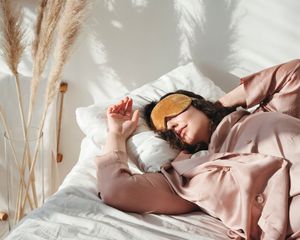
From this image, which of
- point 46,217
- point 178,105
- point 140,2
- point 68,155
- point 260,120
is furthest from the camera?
point 68,155

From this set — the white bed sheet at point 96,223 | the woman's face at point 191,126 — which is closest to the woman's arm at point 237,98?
the woman's face at point 191,126

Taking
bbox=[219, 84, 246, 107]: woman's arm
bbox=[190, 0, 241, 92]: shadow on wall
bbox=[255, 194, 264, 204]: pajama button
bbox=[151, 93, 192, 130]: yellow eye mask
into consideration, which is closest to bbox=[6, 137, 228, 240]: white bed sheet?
bbox=[255, 194, 264, 204]: pajama button

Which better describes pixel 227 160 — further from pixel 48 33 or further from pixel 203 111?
pixel 48 33

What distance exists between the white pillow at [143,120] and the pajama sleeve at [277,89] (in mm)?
241

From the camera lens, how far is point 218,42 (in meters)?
2.21

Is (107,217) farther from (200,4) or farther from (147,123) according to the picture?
(200,4)

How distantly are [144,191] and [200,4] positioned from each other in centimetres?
100

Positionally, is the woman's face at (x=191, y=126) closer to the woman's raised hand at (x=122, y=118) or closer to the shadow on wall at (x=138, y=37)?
the woman's raised hand at (x=122, y=118)

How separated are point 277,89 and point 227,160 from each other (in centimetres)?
41

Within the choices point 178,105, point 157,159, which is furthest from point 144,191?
point 178,105

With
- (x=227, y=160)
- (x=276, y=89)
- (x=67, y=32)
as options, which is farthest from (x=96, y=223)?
(x=276, y=89)

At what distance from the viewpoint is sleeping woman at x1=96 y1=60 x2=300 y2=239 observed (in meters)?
1.44

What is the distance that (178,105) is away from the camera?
180cm

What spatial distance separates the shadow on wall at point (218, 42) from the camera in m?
2.15
